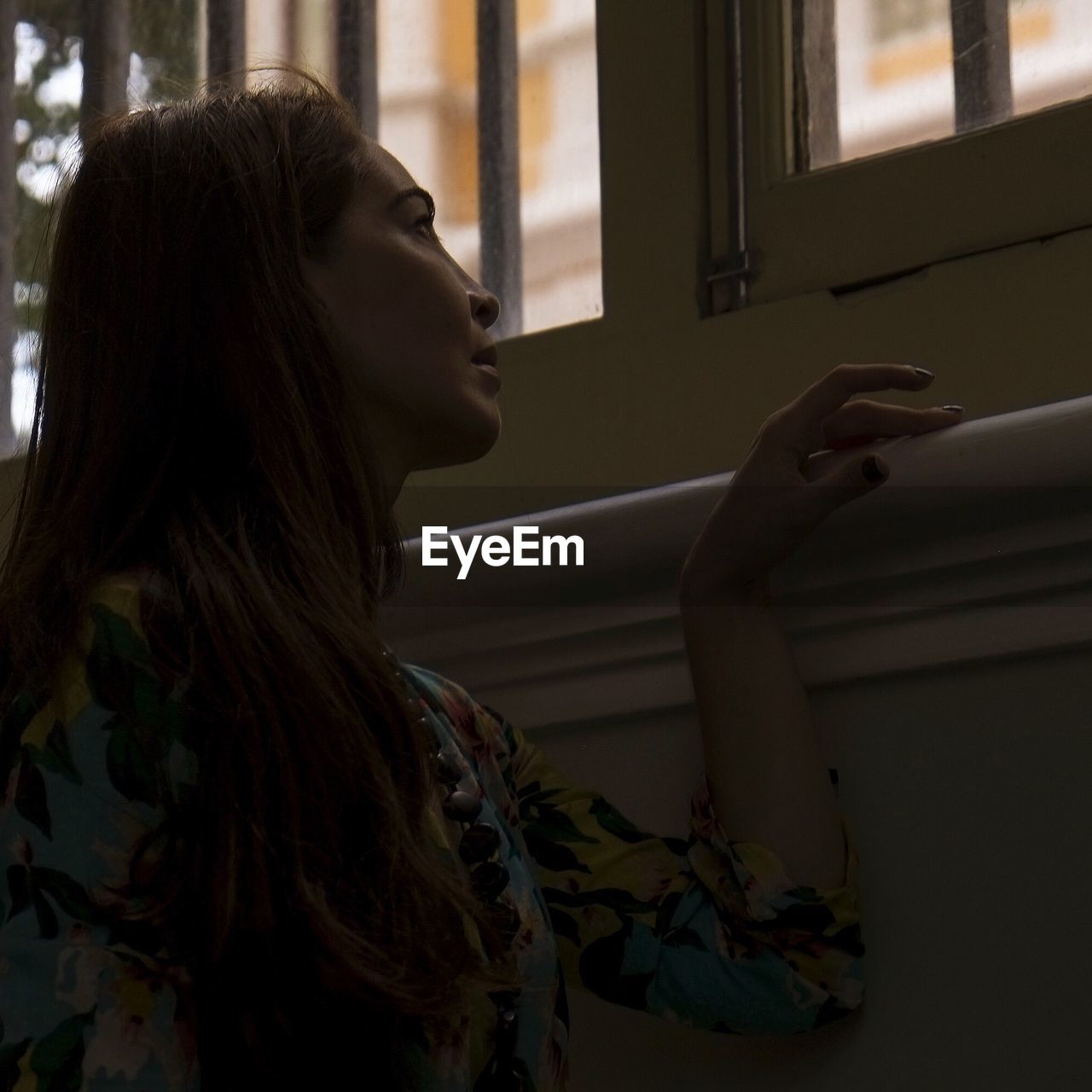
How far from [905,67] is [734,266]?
174 millimetres

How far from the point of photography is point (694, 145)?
120cm

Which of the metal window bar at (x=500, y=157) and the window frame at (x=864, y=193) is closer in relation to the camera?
the window frame at (x=864, y=193)

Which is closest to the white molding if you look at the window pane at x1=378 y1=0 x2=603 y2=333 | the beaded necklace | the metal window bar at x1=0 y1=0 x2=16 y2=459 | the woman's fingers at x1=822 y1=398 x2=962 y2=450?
the woman's fingers at x1=822 y1=398 x2=962 y2=450

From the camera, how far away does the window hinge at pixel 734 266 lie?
3.79 feet

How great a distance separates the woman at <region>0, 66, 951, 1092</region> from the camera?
78 cm

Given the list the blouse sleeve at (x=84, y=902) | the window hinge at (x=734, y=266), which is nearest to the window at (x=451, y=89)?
the window hinge at (x=734, y=266)

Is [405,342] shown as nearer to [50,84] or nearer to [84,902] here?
[84,902]

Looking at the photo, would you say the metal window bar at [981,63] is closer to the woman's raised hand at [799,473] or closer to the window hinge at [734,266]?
the window hinge at [734,266]

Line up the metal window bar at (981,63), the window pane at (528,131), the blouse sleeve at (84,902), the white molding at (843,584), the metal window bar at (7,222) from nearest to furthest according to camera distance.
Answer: the blouse sleeve at (84,902) → the white molding at (843,584) → the metal window bar at (981,63) → the window pane at (528,131) → the metal window bar at (7,222)

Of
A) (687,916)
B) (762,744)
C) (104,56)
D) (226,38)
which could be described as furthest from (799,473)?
(104,56)

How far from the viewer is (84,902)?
0.78 m

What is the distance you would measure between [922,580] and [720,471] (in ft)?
0.69

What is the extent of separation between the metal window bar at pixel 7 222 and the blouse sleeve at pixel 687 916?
0.89m

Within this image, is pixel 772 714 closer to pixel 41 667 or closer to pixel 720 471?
pixel 720 471
